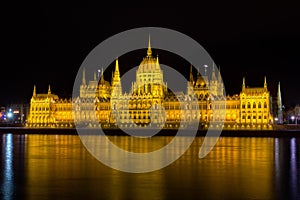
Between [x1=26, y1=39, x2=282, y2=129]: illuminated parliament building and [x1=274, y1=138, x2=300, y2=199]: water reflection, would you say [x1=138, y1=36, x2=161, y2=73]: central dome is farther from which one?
[x1=274, y1=138, x2=300, y2=199]: water reflection

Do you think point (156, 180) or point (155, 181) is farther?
point (156, 180)

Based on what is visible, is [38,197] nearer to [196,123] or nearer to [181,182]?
[181,182]

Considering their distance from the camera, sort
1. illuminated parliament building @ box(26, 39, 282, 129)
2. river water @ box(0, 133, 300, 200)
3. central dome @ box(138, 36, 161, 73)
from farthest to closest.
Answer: central dome @ box(138, 36, 161, 73) < illuminated parliament building @ box(26, 39, 282, 129) < river water @ box(0, 133, 300, 200)

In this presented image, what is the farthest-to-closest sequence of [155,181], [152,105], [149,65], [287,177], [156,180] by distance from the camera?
[149,65]
[152,105]
[287,177]
[156,180]
[155,181]

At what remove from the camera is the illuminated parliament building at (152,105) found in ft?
300

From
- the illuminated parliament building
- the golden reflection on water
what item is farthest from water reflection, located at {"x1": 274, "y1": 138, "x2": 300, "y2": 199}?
the illuminated parliament building

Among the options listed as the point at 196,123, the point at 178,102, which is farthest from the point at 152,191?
the point at 178,102

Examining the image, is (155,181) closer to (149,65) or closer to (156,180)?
(156,180)

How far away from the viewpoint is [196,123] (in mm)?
91812

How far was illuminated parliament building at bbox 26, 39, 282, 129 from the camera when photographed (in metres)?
91.5

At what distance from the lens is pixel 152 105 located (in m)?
99.0

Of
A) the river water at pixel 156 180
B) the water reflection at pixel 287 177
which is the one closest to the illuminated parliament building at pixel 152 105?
the water reflection at pixel 287 177

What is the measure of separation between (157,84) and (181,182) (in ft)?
284

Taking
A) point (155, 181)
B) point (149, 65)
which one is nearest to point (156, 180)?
point (155, 181)
